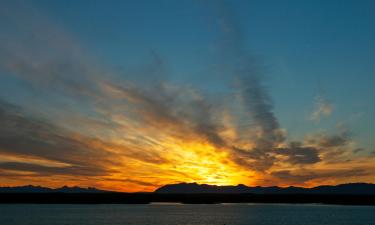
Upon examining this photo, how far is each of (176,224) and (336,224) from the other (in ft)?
145

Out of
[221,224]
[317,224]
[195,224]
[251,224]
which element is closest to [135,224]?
[195,224]

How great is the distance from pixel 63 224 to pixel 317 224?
67.8 meters

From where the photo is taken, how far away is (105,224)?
110 m

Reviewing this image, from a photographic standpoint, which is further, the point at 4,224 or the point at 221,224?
the point at 221,224

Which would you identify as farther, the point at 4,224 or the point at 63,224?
the point at 63,224

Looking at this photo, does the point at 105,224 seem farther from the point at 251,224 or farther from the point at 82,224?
the point at 251,224

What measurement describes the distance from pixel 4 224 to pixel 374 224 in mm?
96080

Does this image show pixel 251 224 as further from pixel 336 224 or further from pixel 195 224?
pixel 336 224

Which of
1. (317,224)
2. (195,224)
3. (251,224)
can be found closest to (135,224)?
(195,224)

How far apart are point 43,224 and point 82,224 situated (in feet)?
31.6

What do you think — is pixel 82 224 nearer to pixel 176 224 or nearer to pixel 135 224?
pixel 135 224

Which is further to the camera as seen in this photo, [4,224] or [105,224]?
[105,224]

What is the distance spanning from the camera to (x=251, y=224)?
4353 inches

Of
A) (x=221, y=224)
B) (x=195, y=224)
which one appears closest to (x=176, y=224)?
(x=195, y=224)
